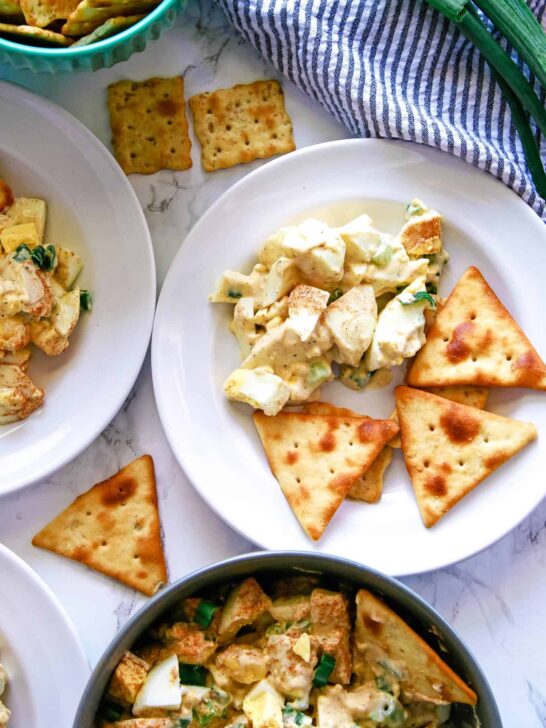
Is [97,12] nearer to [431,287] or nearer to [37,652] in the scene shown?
[431,287]

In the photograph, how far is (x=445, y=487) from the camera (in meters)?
2.28

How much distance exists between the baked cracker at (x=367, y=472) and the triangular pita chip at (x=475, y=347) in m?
0.18

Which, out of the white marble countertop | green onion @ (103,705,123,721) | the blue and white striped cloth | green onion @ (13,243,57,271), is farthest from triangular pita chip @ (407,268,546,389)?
green onion @ (103,705,123,721)

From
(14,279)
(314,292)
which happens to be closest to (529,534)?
(314,292)

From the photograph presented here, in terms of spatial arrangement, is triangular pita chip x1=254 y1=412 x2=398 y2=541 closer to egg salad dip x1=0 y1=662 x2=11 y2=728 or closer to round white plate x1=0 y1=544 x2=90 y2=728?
round white plate x1=0 y1=544 x2=90 y2=728

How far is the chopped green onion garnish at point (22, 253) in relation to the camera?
2.29 m

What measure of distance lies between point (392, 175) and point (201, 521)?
95cm

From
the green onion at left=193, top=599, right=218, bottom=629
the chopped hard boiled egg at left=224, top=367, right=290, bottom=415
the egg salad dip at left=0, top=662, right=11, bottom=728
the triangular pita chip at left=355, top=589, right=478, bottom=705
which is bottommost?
the egg salad dip at left=0, top=662, right=11, bottom=728

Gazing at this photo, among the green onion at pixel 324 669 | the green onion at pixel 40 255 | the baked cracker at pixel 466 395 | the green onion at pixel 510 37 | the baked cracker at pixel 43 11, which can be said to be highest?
the green onion at pixel 510 37

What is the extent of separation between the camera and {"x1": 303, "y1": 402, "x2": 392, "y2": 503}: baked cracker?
234 centimetres

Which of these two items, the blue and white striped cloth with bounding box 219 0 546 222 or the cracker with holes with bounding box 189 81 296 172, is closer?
the blue and white striped cloth with bounding box 219 0 546 222

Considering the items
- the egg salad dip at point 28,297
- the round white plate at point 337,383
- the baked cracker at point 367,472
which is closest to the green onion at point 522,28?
the round white plate at point 337,383

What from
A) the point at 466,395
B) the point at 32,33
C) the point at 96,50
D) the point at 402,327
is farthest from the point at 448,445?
the point at 32,33

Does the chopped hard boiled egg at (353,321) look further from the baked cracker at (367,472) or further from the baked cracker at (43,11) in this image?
the baked cracker at (43,11)
